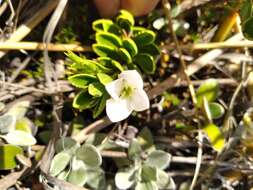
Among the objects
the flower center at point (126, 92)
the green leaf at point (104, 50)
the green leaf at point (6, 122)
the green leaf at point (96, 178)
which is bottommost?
the green leaf at point (96, 178)

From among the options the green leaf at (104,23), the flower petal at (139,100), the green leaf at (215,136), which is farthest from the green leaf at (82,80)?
the green leaf at (215,136)

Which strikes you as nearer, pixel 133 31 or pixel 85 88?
pixel 85 88

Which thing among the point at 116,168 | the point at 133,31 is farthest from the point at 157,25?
the point at 116,168

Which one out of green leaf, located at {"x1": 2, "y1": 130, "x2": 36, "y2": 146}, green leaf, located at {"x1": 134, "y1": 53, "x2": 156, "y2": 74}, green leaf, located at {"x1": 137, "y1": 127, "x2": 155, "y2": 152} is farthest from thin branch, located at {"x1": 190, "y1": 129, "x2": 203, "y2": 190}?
green leaf, located at {"x1": 2, "y1": 130, "x2": 36, "y2": 146}

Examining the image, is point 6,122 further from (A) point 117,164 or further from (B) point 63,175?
(A) point 117,164

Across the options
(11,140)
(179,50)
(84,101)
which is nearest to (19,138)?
(11,140)

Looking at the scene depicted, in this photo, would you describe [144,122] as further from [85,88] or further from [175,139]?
[85,88]

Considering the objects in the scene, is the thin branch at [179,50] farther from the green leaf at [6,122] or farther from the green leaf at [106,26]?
the green leaf at [6,122]
